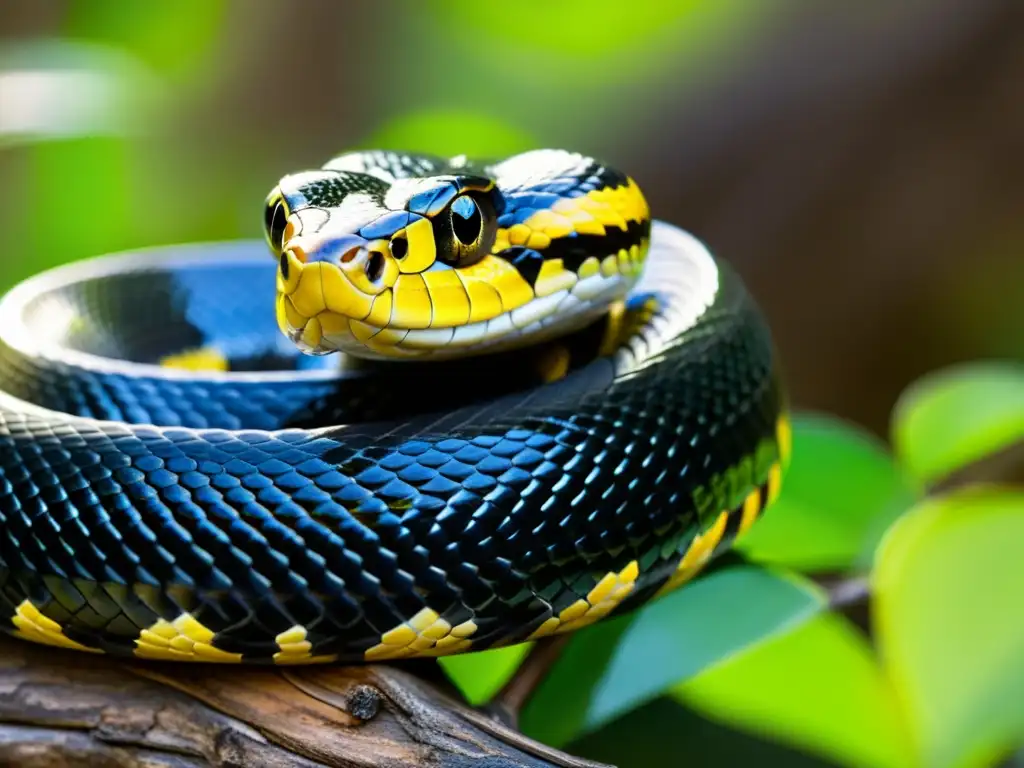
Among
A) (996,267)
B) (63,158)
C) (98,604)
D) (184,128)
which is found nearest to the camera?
(98,604)

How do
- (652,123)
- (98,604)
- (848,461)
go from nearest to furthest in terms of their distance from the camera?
(98,604)
(848,461)
(652,123)

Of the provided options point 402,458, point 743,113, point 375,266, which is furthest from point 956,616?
point 743,113

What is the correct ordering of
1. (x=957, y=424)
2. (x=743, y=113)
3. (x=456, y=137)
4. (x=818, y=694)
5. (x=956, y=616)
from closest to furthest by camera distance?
(x=956, y=616), (x=818, y=694), (x=957, y=424), (x=456, y=137), (x=743, y=113)

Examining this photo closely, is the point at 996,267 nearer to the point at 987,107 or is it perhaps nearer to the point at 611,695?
the point at 987,107

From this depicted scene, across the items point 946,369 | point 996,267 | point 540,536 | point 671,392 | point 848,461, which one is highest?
point 671,392

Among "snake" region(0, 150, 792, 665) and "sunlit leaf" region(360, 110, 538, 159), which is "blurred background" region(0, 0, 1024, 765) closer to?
"sunlit leaf" region(360, 110, 538, 159)

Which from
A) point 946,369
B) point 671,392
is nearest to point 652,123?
point 946,369

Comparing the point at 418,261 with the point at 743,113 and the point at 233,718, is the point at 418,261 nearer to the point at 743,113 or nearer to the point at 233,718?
the point at 233,718

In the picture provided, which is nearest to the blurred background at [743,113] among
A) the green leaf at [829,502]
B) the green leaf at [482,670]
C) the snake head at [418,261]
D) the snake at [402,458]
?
the green leaf at [829,502]
